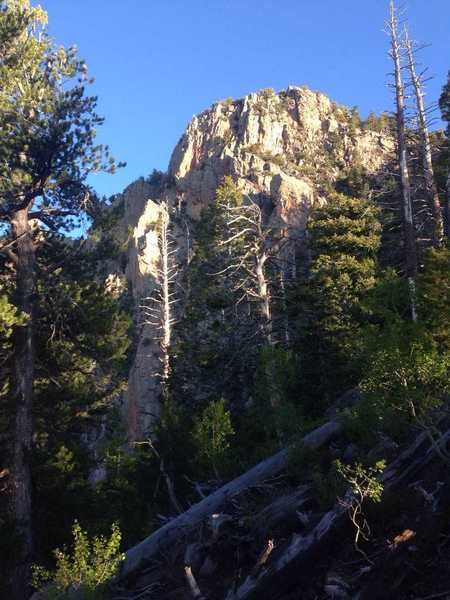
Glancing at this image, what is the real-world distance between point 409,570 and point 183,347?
689 inches

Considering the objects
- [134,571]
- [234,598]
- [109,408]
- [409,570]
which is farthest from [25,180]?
[409,570]

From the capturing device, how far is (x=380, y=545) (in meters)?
5.70

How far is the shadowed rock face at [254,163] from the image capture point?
47.8 metres

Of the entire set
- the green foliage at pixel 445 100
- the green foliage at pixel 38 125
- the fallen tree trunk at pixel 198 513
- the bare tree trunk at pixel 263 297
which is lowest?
the fallen tree trunk at pixel 198 513

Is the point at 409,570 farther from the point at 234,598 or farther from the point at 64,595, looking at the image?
the point at 64,595

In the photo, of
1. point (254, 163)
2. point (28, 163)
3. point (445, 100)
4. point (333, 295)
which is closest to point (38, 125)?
point (28, 163)

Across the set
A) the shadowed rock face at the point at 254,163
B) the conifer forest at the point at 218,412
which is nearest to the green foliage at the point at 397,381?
the conifer forest at the point at 218,412

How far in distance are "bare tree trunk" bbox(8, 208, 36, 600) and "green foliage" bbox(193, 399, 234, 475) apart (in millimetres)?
4259

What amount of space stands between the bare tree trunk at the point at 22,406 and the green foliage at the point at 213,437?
4259 mm

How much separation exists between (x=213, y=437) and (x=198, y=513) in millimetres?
4328

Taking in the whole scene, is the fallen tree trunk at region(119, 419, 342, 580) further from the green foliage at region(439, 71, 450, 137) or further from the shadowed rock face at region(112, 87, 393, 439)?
the shadowed rock face at region(112, 87, 393, 439)

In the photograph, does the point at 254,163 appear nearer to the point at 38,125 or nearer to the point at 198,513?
the point at 38,125

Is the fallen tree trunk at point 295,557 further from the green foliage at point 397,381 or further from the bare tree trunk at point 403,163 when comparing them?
the bare tree trunk at point 403,163

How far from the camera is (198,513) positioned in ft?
29.9
